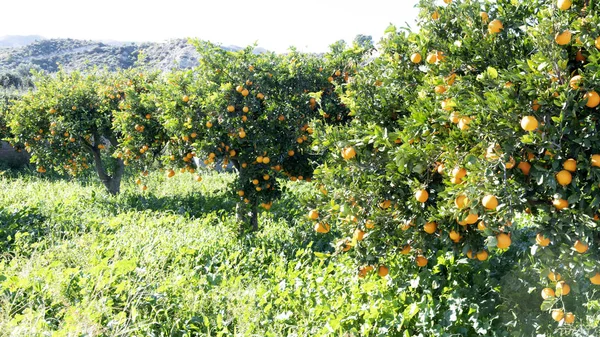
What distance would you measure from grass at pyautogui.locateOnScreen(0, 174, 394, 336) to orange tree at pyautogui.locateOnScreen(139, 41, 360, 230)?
939 millimetres

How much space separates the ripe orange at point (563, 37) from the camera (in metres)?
2.11

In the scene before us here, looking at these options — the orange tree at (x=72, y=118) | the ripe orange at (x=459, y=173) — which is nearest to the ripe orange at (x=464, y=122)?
the ripe orange at (x=459, y=173)

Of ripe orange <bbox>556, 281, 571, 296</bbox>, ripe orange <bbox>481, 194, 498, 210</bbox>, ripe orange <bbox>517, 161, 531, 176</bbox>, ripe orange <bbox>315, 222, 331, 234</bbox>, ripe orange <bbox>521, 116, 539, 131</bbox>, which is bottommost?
ripe orange <bbox>315, 222, 331, 234</bbox>

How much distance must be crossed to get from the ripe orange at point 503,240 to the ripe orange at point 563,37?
0.96 metres

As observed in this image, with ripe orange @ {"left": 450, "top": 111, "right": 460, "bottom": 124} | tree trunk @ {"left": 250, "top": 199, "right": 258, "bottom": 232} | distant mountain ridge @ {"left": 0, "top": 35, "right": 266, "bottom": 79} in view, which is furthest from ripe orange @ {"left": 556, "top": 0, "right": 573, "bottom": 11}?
distant mountain ridge @ {"left": 0, "top": 35, "right": 266, "bottom": 79}

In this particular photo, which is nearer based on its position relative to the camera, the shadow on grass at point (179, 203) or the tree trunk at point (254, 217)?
the tree trunk at point (254, 217)

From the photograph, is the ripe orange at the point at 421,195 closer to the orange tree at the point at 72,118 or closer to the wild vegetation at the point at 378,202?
the wild vegetation at the point at 378,202

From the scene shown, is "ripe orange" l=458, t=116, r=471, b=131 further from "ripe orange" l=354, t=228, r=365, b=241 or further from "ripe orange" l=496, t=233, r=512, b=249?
"ripe orange" l=354, t=228, r=365, b=241

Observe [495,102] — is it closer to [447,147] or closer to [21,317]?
[447,147]

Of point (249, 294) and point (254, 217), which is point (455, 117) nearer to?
point (249, 294)

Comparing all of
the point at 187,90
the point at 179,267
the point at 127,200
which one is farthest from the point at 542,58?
the point at 127,200

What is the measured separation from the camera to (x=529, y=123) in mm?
2059

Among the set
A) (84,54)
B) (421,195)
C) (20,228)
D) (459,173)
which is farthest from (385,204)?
(84,54)

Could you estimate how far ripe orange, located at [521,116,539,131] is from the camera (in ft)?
6.75
